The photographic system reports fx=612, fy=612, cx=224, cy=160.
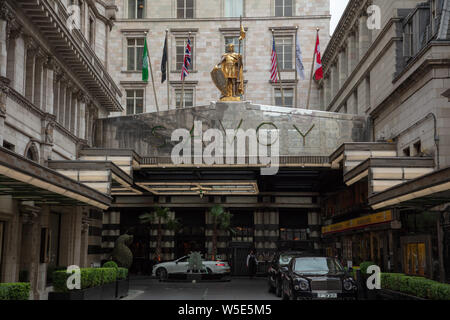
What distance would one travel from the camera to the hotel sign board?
2574 cm

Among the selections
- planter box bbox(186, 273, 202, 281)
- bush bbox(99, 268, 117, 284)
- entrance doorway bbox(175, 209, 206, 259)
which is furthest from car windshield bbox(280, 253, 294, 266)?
entrance doorway bbox(175, 209, 206, 259)

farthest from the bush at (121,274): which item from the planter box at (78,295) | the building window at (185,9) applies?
the building window at (185,9)

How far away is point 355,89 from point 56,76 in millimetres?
18574

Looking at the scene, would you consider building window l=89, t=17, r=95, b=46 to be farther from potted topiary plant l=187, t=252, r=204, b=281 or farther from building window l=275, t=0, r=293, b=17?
building window l=275, t=0, r=293, b=17

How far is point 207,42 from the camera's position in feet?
172

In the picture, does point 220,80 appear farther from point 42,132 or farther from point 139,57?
point 139,57

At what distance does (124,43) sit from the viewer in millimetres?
52094

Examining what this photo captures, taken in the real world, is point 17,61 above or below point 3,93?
above

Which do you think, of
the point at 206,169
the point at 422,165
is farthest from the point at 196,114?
the point at 422,165

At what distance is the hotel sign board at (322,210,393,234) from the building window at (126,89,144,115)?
20438 millimetres

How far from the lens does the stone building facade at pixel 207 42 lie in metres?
51.6

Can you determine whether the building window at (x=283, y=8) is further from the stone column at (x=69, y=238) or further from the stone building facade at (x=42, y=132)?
the stone column at (x=69, y=238)

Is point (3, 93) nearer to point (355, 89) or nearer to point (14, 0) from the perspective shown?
point (14, 0)
